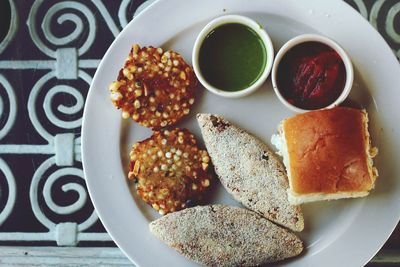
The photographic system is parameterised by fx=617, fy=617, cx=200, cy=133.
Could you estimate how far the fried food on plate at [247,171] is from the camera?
5.35 ft

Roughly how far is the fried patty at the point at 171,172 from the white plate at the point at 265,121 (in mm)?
63

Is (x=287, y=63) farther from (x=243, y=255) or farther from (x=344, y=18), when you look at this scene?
(x=243, y=255)

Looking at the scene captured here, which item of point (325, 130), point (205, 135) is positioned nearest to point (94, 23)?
point (205, 135)

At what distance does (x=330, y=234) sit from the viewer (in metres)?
1.64

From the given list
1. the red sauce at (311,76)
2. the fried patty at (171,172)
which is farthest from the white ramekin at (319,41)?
the fried patty at (171,172)

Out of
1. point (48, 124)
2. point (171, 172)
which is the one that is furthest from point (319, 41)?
point (48, 124)

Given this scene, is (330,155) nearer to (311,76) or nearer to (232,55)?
(311,76)

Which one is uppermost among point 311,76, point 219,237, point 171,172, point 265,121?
point 311,76

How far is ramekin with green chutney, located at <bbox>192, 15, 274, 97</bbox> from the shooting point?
162 centimetres

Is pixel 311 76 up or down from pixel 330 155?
up

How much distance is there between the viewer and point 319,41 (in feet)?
5.16

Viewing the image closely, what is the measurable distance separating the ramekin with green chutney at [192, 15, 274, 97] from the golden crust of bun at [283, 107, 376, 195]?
0.20 meters

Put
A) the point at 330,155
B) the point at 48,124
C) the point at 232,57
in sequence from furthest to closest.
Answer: the point at 48,124 → the point at 232,57 → the point at 330,155

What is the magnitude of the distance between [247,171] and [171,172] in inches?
7.9
